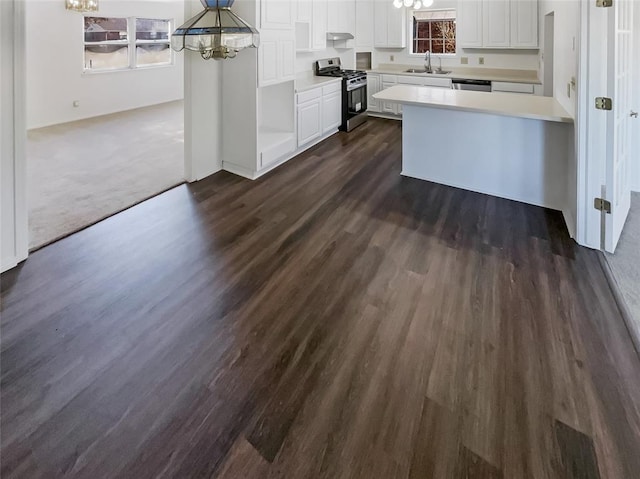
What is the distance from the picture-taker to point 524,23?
5.93 metres

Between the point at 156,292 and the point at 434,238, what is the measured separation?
211cm

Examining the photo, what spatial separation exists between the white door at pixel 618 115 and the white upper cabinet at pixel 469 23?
12.3 ft

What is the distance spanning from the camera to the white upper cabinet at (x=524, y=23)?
5.82 meters

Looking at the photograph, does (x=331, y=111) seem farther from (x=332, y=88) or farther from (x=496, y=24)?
(x=496, y=24)

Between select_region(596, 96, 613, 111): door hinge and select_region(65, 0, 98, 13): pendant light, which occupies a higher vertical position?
select_region(65, 0, 98, 13): pendant light

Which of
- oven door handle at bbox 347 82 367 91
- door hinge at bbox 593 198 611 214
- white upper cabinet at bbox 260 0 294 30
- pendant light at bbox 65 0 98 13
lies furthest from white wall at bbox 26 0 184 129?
door hinge at bbox 593 198 611 214

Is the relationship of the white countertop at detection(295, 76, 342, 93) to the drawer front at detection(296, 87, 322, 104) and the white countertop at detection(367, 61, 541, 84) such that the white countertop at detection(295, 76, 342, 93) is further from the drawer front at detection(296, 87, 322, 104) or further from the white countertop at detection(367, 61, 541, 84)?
the white countertop at detection(367, 61, 541, 84)

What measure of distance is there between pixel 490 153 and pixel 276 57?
8.42 feet

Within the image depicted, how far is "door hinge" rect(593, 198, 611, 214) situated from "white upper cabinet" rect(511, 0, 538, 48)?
419 centimetres

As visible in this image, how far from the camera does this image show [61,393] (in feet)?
5.74

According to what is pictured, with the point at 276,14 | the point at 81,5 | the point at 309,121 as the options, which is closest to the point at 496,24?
the point at 309,121

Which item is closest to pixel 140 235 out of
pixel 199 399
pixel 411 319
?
pixel 199 399

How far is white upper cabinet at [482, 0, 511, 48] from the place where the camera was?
239 inches

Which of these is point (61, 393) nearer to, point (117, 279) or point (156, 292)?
point (156, 292)
